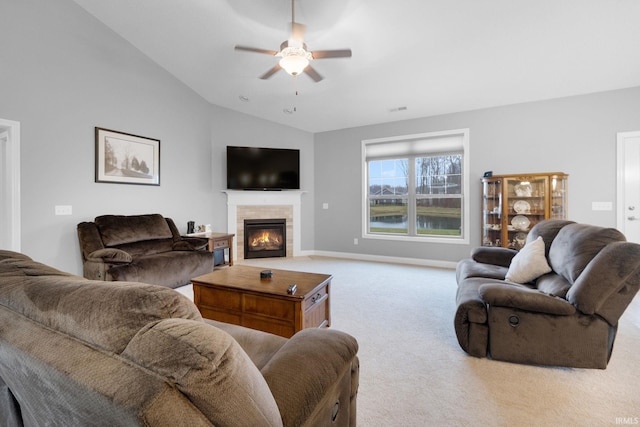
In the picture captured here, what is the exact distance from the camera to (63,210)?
3.31m

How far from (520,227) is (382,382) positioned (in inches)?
→ 140

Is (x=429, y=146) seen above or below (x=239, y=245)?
above

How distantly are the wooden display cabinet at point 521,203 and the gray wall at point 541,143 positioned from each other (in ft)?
1.10

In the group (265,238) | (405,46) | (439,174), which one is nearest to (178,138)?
(265,238)

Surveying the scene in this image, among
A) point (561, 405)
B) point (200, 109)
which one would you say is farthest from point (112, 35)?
point (561, 405)

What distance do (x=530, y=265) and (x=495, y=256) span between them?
28.4 inches

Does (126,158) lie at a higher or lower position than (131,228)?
higher

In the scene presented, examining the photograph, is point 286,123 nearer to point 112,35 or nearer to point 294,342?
point 112,35

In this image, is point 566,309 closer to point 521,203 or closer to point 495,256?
point 495,256

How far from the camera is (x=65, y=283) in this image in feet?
2.05

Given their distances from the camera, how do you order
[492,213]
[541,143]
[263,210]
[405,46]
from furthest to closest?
1. [263,210]
2. [492,213]
3. [541,143]
4. [405,46]

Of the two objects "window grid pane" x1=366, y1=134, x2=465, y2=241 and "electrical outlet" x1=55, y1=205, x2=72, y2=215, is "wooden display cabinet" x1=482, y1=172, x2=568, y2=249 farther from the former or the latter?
"electrical outlet" x1=55, y1=205, x2=72, y2=215

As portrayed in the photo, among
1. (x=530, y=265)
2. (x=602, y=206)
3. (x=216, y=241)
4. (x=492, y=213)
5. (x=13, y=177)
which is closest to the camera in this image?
(x=530, y=265)

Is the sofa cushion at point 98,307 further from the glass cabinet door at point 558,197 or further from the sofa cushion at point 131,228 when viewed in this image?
the glass cabinet door at point 558,197
